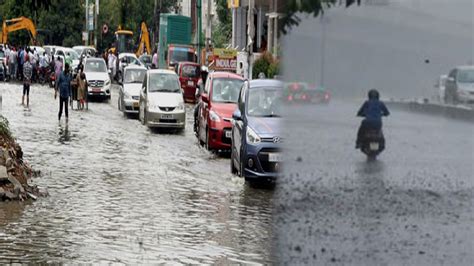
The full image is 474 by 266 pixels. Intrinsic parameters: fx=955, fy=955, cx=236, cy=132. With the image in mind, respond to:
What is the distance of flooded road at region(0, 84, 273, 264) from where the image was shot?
991cm

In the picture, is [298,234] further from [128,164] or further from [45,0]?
[128,164]

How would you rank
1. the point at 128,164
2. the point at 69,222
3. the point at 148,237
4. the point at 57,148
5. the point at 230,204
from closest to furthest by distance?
the point at 148,237
the point at 69,222
the point at 230,204
the point at 128,164
the point at 57,148

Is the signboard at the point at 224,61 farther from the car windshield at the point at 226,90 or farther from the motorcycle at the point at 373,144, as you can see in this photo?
the motorcycle at the point at 373,144

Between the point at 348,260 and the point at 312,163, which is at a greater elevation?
the point at 312,163

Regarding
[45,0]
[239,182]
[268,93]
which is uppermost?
[45,0]

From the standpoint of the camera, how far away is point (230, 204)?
44.6ft

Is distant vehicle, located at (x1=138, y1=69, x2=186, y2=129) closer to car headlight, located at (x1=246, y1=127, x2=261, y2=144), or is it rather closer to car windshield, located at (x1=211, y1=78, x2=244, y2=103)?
car windshield, located at (x1=211, y1=78, x2=244, y2=103)

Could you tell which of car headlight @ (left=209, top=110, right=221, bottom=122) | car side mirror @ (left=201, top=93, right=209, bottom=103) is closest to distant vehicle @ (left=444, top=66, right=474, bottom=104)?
car headlight @ (left=209, top=110, right=221, bottom=122)

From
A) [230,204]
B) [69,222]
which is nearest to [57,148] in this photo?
[230,204]

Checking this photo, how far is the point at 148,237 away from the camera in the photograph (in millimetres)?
10688

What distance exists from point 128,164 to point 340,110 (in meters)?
15.1

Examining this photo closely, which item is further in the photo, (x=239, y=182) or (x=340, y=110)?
(x=239, y=182)

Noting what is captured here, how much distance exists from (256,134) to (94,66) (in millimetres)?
21201

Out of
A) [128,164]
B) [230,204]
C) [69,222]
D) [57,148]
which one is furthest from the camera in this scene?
[57,148]
